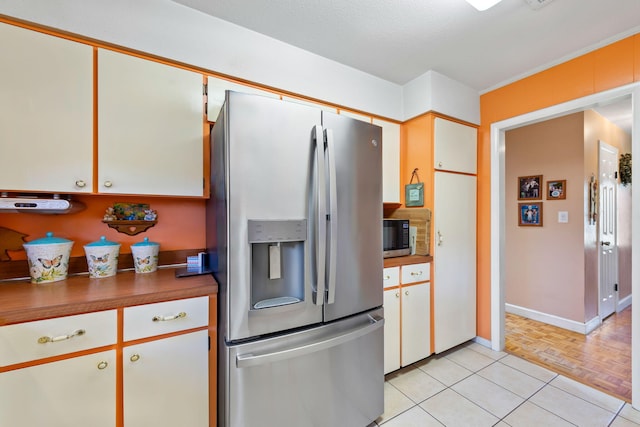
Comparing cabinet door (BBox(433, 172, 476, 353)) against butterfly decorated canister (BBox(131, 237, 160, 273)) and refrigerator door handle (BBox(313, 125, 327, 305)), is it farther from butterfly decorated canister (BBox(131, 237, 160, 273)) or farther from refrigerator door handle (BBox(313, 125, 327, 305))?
butterfly decorated canister (BBox(131, 237, 160, 273))

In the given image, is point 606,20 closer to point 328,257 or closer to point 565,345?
point 328,257

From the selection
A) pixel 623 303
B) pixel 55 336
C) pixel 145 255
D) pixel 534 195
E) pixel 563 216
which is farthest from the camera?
pixel 623 303

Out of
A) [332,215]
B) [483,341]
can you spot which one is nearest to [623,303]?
[483,341]

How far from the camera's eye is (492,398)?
1.83m

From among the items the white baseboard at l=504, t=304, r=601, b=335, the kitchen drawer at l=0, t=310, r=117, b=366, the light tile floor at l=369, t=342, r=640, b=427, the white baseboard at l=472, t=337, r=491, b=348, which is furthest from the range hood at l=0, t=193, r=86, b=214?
the white baseboard at l=504, t=304, r=601, b=335

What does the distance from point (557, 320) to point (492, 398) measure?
6.09ft

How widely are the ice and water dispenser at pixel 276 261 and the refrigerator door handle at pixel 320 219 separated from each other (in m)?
0.07

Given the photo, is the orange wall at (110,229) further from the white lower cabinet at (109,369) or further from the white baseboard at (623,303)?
the white baseboard at (623,303)

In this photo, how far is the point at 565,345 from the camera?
2.56 m

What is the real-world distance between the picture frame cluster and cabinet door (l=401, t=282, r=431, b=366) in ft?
6.57

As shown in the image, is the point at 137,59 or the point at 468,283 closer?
the point at 137,59

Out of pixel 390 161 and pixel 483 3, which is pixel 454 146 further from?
pixel 483 3

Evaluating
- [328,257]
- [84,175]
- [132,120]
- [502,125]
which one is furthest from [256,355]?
[502,125]

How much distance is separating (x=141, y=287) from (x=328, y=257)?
0.92m
